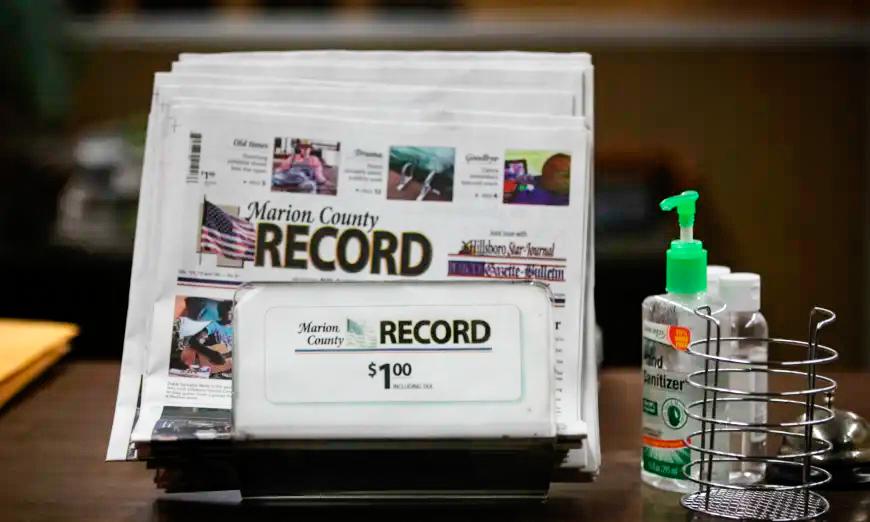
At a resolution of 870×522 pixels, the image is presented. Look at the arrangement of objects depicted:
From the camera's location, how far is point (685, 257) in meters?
0.57

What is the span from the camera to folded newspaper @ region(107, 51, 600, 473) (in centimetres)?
61

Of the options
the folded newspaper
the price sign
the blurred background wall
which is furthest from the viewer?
the blurred background wall

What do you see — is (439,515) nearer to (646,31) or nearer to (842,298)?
(646,31)

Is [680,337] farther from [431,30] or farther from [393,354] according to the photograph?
[431,30]

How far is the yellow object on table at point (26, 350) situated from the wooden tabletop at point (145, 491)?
0.02m

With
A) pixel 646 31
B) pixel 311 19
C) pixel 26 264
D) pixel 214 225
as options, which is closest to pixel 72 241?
pixel 26 264

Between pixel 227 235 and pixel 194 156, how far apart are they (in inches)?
1.9

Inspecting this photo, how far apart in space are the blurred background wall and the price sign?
5.29ft

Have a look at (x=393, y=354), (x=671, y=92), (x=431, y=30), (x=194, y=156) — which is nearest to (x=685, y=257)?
(x=393, y=354)

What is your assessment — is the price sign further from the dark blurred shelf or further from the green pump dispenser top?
the dark blurred shelf

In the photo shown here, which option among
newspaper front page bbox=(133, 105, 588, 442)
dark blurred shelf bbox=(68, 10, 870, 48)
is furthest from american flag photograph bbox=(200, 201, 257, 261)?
dark blurred shelf bbox=(68, 10, 870, 48)

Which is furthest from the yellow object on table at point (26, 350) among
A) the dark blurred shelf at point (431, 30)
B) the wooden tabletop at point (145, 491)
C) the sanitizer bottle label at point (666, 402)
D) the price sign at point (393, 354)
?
the dark blurred shelf at point (431, 30)

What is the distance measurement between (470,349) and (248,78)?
9.3 inches

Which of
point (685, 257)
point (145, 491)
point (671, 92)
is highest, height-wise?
point (671, 92)
